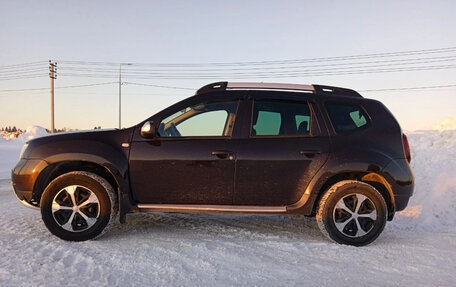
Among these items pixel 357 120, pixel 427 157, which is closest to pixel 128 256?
pixel 357 120

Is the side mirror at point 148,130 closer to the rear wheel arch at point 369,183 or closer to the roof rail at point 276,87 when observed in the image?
the roof rail at point 276,87

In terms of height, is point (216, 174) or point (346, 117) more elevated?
point (346, 117)

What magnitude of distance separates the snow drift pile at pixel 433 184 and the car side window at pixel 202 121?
3257 mm

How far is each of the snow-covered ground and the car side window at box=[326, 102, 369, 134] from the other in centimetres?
140

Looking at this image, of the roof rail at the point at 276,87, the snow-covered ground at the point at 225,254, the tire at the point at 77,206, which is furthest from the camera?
the roof rail at the point at 276,87

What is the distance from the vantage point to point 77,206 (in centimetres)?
411

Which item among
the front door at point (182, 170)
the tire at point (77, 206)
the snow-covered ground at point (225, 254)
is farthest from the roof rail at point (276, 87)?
the snow-covered ground at point (225, 254)

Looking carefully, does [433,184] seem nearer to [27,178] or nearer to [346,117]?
[346,117]

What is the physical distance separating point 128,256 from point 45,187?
1503 mm

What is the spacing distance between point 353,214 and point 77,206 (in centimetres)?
318

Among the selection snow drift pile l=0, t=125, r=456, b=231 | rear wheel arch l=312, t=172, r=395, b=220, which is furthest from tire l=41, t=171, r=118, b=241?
snow drift pile l=0, t=125, r=456, b=231

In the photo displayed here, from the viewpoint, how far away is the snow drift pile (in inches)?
219

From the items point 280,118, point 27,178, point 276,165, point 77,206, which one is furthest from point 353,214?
point 27,178

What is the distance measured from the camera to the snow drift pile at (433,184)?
5.57m
